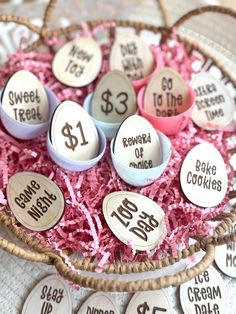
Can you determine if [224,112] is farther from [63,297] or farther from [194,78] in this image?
[63,297]

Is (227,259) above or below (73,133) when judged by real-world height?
below

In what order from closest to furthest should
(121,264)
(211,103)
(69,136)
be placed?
(121,264) < (69,136) < (211,103)

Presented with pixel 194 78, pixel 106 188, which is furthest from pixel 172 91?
pixel 106 188

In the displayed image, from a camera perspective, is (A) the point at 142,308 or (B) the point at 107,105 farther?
(B) the point at 107,105

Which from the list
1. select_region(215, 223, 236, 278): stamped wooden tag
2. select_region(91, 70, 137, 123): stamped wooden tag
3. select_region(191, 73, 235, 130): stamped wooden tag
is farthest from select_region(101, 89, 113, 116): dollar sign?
select_region(215, 223, 236, 278): stamped wooden tag

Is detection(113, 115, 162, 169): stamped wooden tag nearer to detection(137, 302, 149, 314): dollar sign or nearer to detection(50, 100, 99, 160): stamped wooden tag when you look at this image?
detection(50, 100, 99, 160): stamped wooden tag

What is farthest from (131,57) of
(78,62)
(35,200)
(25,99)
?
(35,200)

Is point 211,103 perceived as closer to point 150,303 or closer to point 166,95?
point 166,95

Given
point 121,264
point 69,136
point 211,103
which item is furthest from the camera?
point 211,103

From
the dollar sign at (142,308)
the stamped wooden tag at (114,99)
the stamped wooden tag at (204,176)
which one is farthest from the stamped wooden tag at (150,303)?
the stamped wooden tag at (114,99)
